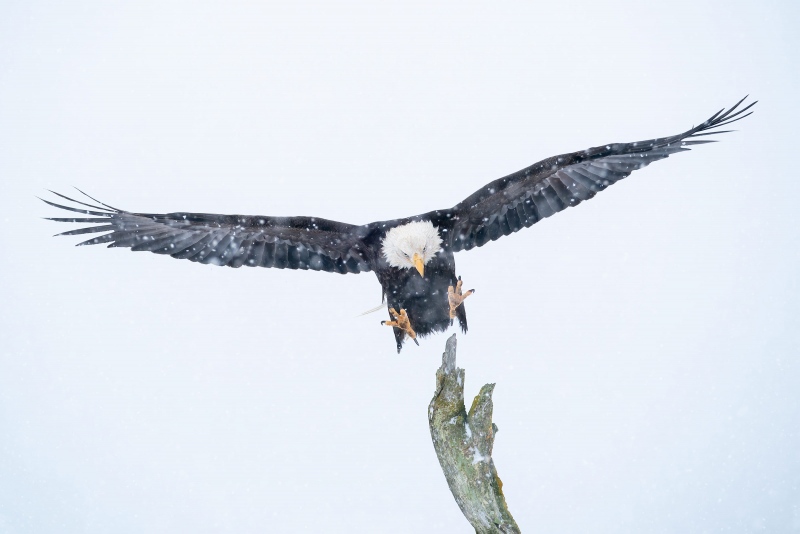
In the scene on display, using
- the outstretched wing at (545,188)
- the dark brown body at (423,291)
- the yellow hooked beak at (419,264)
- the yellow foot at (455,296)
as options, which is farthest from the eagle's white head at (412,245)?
the yellow foot at (455,296)

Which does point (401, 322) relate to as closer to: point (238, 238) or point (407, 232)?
point (407, 232)

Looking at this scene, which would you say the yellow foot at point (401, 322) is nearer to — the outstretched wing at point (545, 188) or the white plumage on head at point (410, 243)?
the white plumage on head at point (410, 243)

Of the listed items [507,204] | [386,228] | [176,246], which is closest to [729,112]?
[507,204]

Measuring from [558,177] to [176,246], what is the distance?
368cm

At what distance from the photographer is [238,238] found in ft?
22.0

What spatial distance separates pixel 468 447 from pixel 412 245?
1.82 metres

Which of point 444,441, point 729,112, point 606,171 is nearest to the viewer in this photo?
point 444,441

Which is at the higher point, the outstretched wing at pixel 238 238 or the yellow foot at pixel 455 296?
the outstretched wing at pixel 238 238

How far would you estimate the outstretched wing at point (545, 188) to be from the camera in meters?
6.32

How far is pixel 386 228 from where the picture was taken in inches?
259

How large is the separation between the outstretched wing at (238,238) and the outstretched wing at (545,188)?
926 mm

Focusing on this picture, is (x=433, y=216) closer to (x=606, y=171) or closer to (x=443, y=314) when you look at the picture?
(x=443, y=314)

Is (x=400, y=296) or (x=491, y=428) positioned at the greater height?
(x=400, y=296)

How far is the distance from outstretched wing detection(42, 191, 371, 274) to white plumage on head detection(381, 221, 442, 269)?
1.44 feet
